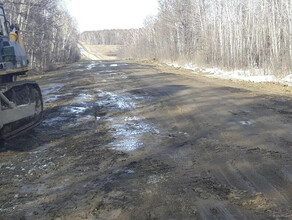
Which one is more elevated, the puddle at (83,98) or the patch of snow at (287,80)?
the puddle at (83,98)

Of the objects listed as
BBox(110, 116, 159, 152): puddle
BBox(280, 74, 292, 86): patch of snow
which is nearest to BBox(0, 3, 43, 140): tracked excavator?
BBox(110, 116, 159, 152): puddle

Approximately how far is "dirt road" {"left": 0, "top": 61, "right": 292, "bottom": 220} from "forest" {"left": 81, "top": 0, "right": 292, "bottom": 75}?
10.8 m

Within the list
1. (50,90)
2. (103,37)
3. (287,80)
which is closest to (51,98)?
(50,90)

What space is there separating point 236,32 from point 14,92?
21.4 meters

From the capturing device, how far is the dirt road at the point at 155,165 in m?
4.14

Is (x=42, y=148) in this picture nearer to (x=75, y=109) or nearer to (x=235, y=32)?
(x=75, y=109)

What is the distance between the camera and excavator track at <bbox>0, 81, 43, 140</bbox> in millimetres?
7621

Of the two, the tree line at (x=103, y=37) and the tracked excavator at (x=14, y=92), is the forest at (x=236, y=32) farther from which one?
the tree line at (x=103, y=37)

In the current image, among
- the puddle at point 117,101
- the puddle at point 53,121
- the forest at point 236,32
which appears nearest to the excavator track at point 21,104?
the puddle at point 53,121

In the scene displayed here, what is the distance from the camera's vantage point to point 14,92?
8.26 metres

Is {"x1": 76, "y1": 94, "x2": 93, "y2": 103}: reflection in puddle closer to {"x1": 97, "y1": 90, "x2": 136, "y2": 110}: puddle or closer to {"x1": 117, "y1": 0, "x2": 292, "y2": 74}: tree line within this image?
{"x1": 97, "y1": 90, "x2": 136, "y2": 110}: puddle

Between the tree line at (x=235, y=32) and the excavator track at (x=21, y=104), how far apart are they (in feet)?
41.8

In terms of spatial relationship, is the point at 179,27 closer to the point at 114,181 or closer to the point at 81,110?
the point at 81,110

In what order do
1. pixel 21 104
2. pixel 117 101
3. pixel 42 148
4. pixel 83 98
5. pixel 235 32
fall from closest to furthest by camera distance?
1. pixel 42 148
2. pixel 21 104
3. pixel 117 101
4. pixel 83 98
5. pixel 235 32
